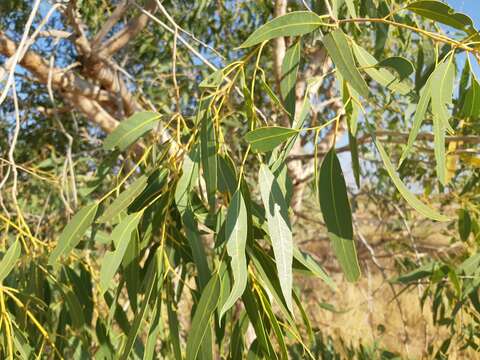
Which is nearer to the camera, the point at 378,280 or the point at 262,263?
the point at 262,263

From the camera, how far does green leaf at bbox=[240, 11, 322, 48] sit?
2.18 feet

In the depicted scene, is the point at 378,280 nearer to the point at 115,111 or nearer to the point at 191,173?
the point at 115,111

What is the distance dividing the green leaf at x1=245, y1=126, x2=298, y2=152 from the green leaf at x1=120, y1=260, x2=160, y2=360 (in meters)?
0.25

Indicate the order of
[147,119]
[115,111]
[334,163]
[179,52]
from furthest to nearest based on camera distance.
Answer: [179,52] → [115,111] → [147,119] → [334,163]

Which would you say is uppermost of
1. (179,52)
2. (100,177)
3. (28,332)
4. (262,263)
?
(179,52)

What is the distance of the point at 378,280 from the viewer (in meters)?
6.42

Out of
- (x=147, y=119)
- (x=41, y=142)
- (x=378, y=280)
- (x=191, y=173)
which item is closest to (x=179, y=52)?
(x=41, y=142)

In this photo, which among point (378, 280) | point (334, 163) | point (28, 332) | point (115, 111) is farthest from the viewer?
point (378, 280)

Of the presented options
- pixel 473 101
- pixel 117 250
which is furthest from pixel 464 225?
pixel 117 250

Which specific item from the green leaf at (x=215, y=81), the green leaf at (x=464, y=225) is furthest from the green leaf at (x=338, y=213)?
the green leaf at (x=464, y=225)

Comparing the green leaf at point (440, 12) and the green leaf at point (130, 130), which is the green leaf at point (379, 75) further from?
the green leaf at point (130, 130)

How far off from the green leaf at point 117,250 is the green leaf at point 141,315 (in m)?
0.05

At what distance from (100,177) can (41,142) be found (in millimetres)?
1670

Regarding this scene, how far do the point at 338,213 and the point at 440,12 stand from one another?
0.26 metres
